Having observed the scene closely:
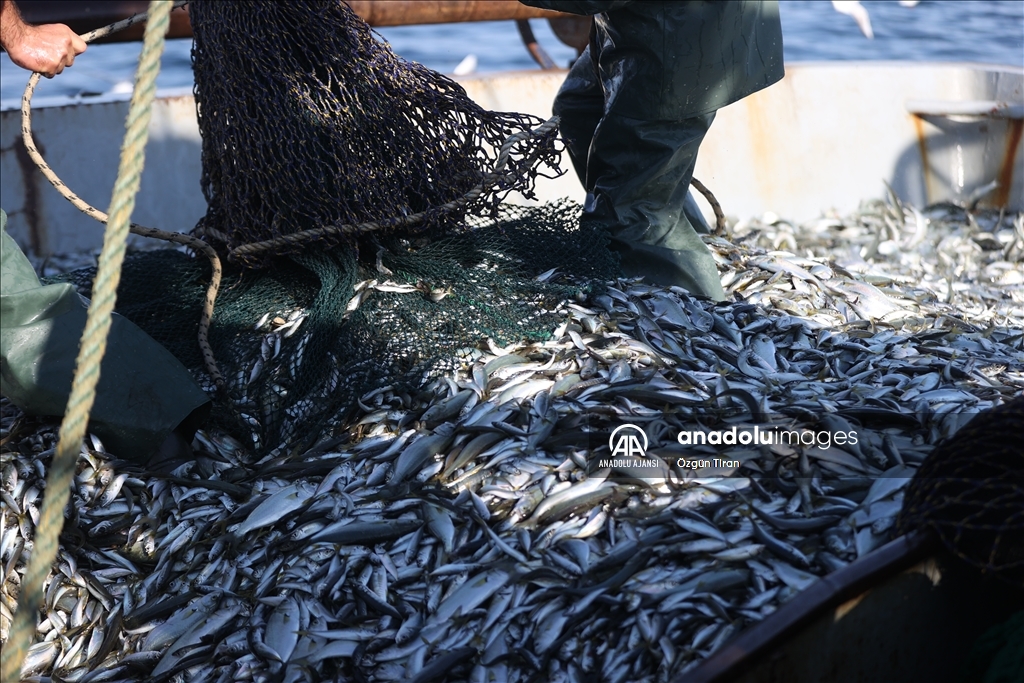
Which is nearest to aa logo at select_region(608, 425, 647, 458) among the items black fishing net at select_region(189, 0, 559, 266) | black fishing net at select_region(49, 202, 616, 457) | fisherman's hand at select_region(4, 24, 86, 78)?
black fishing net at select_region(49, 202, 616, 457)

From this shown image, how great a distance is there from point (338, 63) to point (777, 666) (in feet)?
Result: 7.64

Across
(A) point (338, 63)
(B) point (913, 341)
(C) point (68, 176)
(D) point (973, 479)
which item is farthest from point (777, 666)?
(C) point (68, 176)

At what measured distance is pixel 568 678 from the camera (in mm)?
1812

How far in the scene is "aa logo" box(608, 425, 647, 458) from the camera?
224cm

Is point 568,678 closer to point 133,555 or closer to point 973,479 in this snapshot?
point 973,479

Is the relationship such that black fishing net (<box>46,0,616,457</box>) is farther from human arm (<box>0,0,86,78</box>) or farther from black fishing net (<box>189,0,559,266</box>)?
human arm (<box>0,0,86,78</box>)

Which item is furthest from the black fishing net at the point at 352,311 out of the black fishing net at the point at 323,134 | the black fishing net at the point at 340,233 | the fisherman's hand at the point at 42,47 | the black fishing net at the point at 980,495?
the black fishing net at the point at 980,495

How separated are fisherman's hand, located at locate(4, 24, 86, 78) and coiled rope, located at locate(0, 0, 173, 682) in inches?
50.7

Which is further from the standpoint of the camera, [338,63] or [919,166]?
[919,166]

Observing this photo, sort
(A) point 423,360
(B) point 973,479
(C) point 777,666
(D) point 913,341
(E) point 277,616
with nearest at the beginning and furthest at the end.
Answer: (C) point 777,666, (B) point 973,479, (E) point 277,616, (A) point 423,360, (D) point 913,341

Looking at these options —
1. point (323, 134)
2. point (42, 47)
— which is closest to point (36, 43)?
point (42, 47)

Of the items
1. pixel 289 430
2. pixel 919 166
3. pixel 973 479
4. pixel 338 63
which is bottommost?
pixel 919 166

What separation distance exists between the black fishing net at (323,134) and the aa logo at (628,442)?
1.06 m

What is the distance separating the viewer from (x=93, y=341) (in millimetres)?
1351
